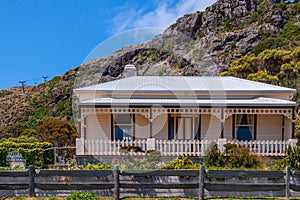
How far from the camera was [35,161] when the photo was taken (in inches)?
655

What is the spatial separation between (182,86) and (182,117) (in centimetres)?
208

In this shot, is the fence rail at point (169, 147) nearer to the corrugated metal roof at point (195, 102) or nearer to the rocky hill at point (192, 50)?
the corrugated metal roof at point (195, 102)

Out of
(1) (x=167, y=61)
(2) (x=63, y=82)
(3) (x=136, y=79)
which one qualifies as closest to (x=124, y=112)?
(3) (x=136, y=79)

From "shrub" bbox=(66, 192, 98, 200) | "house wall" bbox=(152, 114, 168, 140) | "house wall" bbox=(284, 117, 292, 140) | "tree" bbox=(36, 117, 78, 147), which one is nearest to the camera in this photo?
"shrub" bbox=(66, 192, 98, 200)

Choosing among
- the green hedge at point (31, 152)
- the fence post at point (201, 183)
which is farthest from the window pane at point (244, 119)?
the green hedge at point (31, 152)

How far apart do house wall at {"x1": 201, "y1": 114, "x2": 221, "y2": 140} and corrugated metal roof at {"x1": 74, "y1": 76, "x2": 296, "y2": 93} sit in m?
1.49

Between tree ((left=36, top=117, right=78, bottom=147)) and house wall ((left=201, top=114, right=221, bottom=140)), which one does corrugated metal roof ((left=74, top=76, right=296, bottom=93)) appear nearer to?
house wall ((left=201, top=114, right=221, bottom=140))

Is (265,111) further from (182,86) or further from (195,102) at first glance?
(182,86)

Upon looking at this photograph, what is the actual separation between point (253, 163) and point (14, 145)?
11957 millimetres

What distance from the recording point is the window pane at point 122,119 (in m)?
17.3

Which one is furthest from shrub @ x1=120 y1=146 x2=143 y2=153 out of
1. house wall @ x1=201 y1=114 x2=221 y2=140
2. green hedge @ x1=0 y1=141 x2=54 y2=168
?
green hedge @ x1=0 y1=141 x2=54 y2=168

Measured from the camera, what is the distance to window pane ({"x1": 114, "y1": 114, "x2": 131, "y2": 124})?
17344mm

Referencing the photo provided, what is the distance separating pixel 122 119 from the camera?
17406 mm

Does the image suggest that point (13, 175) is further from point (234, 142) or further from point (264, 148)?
point (264, 148)
